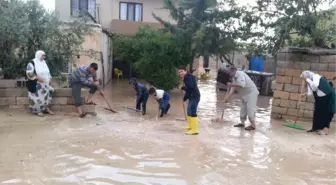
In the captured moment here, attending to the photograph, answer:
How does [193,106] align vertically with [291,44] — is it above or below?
below

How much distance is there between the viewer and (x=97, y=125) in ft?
25.3

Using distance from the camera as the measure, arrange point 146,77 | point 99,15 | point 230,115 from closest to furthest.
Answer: point 230,115
point 146,77
point 99,15

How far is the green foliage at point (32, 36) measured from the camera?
840 cm

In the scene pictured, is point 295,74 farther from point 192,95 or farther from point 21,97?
point 21,97

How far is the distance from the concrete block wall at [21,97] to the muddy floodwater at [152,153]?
326mm

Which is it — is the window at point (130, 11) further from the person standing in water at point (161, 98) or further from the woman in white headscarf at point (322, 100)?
the woman in white headscarf at point (322, 100)

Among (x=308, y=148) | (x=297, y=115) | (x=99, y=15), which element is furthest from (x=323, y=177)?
(x=99, y=15)

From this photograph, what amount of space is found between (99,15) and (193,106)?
1670cm

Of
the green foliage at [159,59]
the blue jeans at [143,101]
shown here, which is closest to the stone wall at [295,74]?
the blue jeans at [143,101]

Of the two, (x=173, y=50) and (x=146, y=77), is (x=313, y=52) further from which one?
(x=146, y=77)

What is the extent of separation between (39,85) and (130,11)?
51.0 ft

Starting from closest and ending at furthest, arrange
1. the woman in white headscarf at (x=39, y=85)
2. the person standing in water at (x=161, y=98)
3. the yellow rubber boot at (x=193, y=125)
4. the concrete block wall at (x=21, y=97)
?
the yellow rubber boot at (x=193, y=125)
the woman in white headscarf at (x=39, y=85)
the concrete block wall at (x=21, y=97)
the person standing in water at (x=161, y=98)

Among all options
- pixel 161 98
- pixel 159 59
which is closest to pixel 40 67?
pixel 161 98

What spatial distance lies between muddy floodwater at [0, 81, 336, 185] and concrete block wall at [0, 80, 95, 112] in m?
0.33
